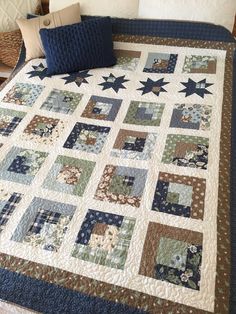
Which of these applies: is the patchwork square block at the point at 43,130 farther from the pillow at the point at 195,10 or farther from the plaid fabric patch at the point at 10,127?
the pillow at the point at 195,10

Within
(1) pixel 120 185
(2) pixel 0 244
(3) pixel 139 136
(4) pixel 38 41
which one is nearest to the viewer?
(2) pixel 0 244

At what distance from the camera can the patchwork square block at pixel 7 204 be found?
1303 millimetres

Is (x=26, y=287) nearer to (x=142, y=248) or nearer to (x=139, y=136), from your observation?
(x=142, y=248)

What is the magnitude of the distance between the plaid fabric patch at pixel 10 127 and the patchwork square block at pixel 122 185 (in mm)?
551

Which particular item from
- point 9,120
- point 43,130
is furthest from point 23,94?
point 43,130

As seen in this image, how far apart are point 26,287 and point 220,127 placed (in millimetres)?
1102

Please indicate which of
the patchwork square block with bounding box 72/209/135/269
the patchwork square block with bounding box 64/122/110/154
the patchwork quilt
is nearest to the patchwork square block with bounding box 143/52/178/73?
the patchwork quilt

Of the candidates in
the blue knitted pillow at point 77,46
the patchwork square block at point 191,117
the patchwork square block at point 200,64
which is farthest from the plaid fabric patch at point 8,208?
the patchwork square block at point 200,64

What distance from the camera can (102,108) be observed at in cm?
181

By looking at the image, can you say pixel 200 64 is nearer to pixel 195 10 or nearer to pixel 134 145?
pixel 195 10

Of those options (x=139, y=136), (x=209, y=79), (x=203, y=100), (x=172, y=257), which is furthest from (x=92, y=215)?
(x=209, y=79)

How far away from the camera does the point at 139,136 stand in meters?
1.62

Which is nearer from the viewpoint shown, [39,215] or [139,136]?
[39,215]

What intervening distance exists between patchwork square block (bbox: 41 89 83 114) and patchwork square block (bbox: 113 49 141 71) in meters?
0.36
